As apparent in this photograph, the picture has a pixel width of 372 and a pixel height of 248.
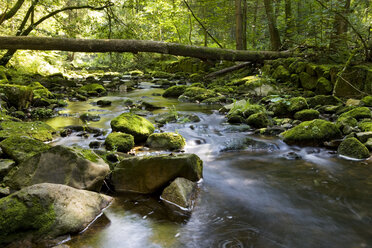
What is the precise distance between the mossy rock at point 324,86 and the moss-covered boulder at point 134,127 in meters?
6.29

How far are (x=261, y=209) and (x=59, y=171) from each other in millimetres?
2573

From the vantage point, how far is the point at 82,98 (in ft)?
37.0

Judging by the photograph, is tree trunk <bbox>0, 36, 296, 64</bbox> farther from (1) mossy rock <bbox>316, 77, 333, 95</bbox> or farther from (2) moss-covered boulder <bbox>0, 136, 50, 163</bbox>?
(2) moss-covered boulder <bbox>0, 136, 50, 163</bbox>

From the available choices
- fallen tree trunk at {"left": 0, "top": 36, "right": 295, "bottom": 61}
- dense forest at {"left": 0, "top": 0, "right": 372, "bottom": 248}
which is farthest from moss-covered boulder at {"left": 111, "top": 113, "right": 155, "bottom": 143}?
fallen tree trunk at {"left": 0, "top": 36, "right": 295, "bottom": 61}

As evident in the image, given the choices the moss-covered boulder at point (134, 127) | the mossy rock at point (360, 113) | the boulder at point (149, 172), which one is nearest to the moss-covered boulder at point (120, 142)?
the moss-covered boulder at point (134, 127)

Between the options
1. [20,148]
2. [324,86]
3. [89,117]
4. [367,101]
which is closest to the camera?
[20,148]

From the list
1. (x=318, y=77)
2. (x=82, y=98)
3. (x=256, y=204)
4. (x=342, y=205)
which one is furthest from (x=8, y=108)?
(x=318, y=77)

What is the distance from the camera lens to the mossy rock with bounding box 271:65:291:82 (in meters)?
10.7

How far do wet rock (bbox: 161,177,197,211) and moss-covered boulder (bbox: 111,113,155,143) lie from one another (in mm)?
2263

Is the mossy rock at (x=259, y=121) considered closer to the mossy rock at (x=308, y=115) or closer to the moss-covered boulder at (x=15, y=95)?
the mossy rock at (x=308, y=115)

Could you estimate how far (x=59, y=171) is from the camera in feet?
11.1

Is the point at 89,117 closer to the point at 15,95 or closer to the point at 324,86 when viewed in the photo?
the point at 15,95

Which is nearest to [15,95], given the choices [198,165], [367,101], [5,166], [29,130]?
[29,130]

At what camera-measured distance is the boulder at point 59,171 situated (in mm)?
3320
